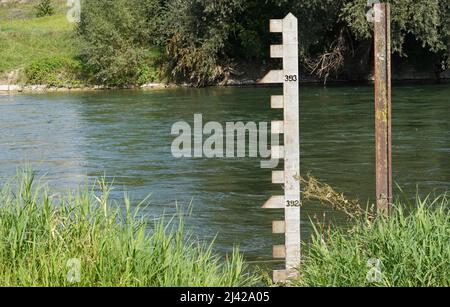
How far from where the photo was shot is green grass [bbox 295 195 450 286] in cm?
760

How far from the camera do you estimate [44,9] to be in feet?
203

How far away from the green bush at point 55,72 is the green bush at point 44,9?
15808 millimetres

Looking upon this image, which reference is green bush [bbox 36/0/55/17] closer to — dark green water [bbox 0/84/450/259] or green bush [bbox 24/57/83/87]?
green bush [bbox 24/57/83/87]

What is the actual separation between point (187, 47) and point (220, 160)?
2588 centimetres

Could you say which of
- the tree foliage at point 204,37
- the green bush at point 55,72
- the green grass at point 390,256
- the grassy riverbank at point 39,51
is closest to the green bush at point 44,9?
the grassy riverbank at point 39,51

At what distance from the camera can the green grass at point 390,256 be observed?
299 inches

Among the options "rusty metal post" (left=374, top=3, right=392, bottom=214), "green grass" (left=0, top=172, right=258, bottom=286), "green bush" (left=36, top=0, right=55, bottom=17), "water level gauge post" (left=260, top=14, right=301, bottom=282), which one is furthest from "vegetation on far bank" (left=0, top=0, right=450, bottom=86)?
"green grass" (left=0, top=172, right=258, bottom=286)

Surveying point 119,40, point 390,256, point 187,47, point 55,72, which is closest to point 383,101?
point 390,256

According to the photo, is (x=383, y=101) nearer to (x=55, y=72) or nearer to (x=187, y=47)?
(x=187, y=47)

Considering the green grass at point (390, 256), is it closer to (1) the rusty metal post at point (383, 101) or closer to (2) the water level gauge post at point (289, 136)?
(2) the water level gauge post at point (289, 136)

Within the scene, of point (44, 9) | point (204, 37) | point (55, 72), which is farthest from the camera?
point (44, 9)

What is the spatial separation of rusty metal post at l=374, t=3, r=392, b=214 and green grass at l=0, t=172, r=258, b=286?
2072mm

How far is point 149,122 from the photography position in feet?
90.6

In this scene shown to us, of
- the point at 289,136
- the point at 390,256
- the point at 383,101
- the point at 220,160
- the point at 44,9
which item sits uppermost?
the point at 44,9
